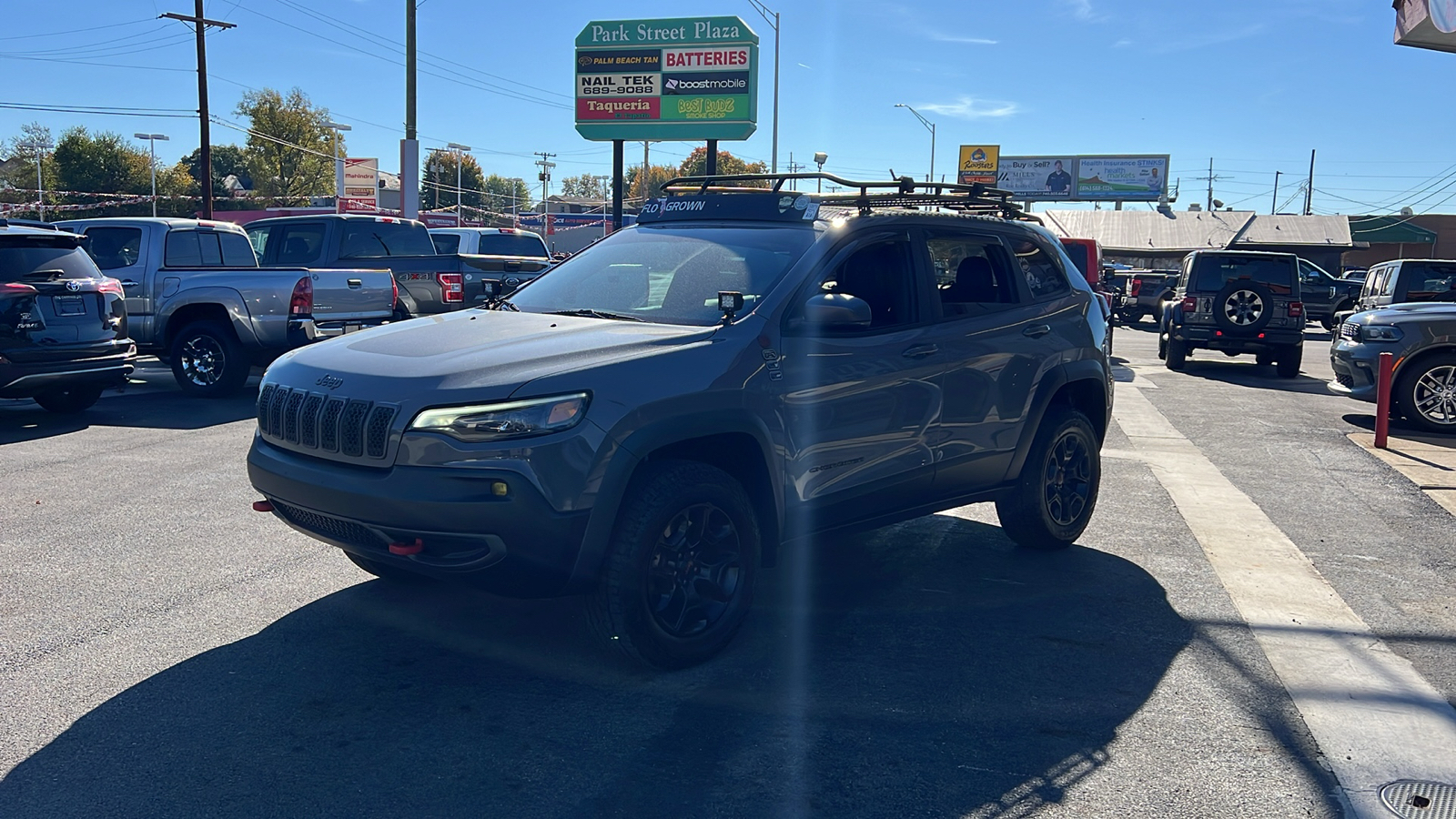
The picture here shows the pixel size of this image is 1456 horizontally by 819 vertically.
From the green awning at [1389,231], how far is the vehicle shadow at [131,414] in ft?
227

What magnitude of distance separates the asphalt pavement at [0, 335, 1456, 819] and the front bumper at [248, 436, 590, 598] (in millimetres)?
505

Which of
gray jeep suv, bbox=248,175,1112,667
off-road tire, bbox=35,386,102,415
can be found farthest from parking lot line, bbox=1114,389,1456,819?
off-road tire, bbox=35,386,102,415

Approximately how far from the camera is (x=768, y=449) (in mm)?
4551

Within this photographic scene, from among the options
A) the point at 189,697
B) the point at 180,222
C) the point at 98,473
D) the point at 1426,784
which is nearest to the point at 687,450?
the point at 189,697

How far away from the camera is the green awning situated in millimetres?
67375

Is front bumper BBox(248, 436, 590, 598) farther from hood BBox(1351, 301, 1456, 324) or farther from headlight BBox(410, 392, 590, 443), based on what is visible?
hood BBox(1351, 301, 1456, 324)

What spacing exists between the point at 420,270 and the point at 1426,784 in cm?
1383

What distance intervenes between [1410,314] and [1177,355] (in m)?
6.79

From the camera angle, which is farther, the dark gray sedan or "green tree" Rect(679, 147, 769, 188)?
"green tree" Rect(679, 147, 769, 188)

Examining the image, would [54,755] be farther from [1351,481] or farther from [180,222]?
[180,222]

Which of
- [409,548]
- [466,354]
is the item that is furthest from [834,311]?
[409,548]

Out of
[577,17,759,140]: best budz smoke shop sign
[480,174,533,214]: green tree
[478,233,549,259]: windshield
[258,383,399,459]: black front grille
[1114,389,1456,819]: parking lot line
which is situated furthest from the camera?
[480,174,533,214]: green tree

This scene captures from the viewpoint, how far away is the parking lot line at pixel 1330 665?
3.82 m

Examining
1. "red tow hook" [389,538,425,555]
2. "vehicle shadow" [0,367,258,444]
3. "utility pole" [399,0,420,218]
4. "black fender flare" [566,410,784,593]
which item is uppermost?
"utility pole" [399,0,420,218]
